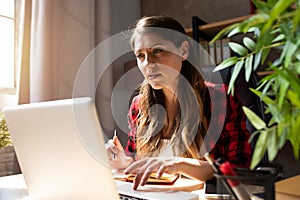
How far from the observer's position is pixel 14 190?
3.05ft

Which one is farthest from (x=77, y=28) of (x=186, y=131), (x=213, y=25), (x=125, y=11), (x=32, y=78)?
(x=186, y=131)

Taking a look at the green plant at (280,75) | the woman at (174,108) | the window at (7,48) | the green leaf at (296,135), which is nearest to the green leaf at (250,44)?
the green plant at (280,75)

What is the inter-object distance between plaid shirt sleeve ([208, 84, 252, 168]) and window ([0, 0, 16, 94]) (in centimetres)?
121

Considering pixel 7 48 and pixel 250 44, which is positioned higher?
pixel 7 48

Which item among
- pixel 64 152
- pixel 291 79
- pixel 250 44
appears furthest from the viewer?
pixel 64 152

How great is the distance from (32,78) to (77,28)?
503 mm

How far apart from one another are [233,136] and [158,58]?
429 mm

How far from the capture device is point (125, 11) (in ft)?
8.78

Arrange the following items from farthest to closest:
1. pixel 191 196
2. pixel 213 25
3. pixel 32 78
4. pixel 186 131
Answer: pixel 213 25 < pixel 32 78 < pixel 186 131 < pixel 191 196

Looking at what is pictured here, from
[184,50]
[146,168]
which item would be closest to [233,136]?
[184,50]

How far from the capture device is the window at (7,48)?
179cm

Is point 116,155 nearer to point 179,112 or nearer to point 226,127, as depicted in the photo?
point 179,112

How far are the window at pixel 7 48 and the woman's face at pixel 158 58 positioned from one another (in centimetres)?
95

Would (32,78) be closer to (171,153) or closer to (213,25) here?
(171,153)
